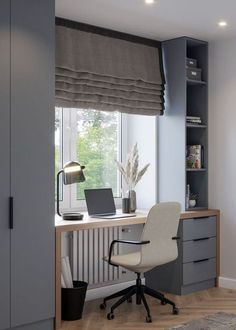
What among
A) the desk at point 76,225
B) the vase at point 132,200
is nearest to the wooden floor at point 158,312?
the desk at point 76,225

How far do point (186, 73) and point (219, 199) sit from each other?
135 centimetres

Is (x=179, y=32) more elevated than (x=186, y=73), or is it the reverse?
(x=179, y=32)

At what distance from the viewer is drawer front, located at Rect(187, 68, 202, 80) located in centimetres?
529

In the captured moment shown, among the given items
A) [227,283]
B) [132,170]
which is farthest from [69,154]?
[227,283]

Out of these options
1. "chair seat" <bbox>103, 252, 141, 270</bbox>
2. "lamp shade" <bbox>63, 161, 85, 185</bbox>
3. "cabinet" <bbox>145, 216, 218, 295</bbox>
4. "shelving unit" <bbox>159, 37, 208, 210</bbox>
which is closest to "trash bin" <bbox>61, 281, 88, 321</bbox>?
"chair seat" <bbox>103, 252, 141, 270</bbox>

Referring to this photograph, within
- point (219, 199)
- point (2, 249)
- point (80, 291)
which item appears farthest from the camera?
point (219, 199)

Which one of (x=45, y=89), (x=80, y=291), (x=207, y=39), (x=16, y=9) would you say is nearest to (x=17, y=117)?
(x=45, y=89)

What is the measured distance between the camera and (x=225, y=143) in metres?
5.30

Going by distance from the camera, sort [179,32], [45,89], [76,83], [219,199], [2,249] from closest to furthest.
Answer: [2,249] < [45,89] < [76,83] < [179,32] < [219,199]

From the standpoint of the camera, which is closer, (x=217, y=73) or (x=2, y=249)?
(x=2, y=249)

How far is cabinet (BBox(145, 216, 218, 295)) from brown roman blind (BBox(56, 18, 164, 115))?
4.14 feet

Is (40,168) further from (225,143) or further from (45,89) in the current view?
(225,143)

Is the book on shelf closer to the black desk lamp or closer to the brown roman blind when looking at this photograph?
the brown roman blind

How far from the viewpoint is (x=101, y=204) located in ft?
15.9
